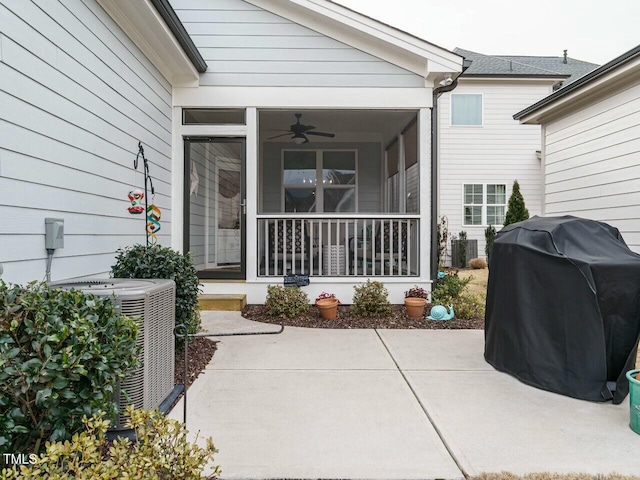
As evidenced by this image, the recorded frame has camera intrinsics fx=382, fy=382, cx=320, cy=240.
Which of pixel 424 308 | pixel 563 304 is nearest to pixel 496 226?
pixel 424 308

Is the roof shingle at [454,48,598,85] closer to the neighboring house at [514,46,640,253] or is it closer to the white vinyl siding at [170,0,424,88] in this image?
the neighboring house at [514,46,640,253]

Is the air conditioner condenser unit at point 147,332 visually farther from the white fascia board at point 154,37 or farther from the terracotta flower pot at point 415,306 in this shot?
the terracotta flower pot at point 415,306

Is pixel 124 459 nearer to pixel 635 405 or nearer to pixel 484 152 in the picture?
pixel 635 405

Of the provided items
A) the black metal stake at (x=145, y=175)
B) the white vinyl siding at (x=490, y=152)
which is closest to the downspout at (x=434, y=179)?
the black metal stake at (x=145, y=175)

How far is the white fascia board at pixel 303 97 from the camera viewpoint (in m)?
5.25

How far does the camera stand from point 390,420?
226 cm

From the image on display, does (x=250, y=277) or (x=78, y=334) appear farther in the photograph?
(x=250, y=277)

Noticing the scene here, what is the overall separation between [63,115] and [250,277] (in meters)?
3.06

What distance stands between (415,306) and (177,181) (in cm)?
359

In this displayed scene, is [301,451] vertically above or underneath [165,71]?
underneath

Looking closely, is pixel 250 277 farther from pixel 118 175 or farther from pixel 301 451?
pixel 301 451

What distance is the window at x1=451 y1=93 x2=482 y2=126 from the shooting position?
1139cm

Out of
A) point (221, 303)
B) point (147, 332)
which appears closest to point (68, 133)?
point (147, 332)

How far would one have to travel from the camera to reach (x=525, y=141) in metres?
11.3
